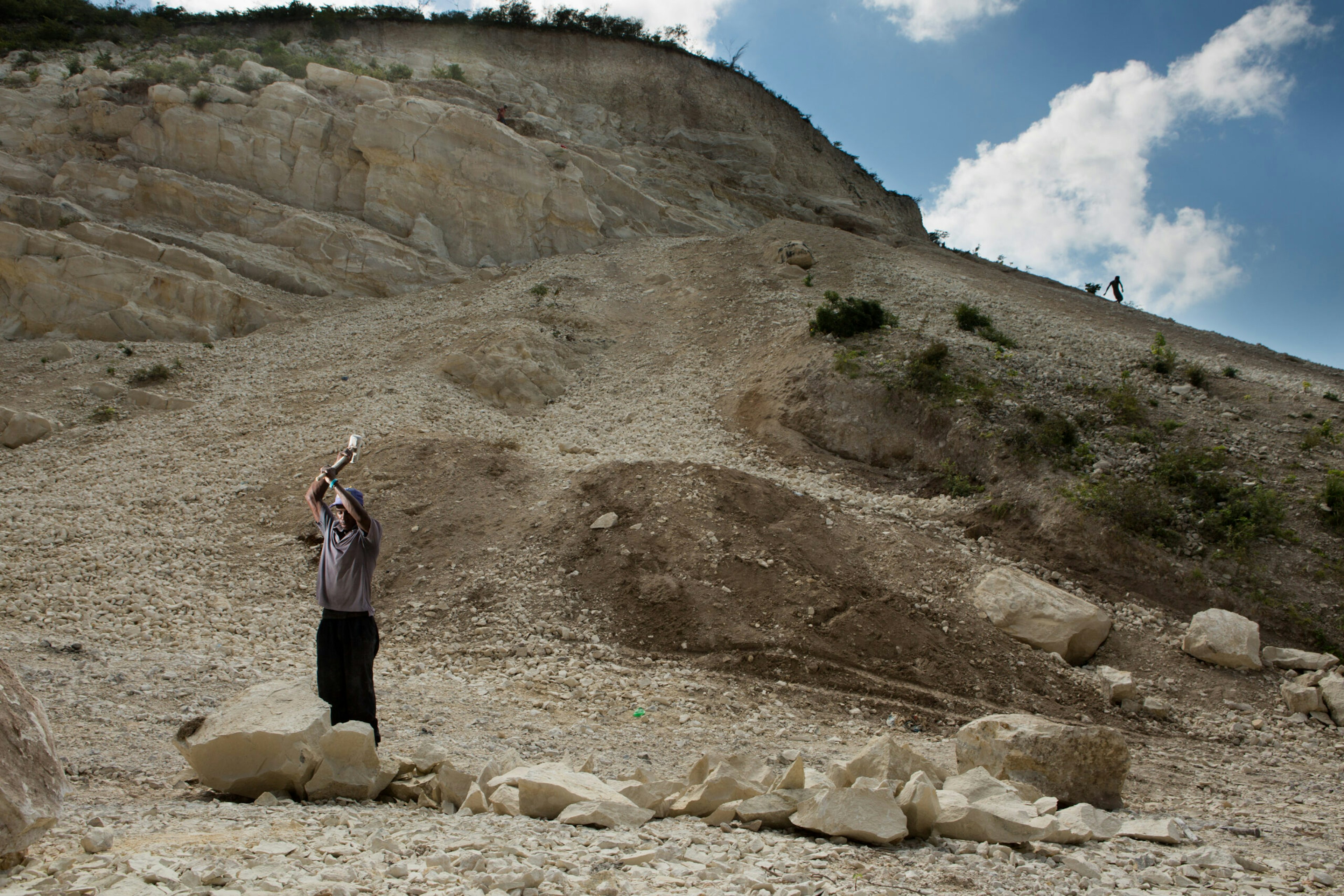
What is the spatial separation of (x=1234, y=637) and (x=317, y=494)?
26.8 ft

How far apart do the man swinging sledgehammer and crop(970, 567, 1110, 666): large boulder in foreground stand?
5.85 meters

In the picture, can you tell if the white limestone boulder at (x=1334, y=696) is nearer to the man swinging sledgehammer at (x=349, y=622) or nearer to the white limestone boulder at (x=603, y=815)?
the white limestone boulder at (x=603, y=815)

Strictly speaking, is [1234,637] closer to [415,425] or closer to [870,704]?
[870,704]

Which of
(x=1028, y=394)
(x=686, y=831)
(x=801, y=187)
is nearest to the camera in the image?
(x=686, y=831)

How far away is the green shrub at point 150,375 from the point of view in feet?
46.5

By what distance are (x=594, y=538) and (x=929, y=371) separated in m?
6.18

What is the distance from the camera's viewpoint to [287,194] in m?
→ 20.0

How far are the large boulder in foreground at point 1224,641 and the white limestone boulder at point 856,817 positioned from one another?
5589 millimetres

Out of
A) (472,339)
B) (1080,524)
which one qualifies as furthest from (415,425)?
(1080,524)

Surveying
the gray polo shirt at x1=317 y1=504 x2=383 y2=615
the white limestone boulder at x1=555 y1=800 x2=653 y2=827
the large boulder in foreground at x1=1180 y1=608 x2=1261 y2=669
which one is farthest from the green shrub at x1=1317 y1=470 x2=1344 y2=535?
the gray polo shirt at x1=317 y1=504 x2=383 y2=615

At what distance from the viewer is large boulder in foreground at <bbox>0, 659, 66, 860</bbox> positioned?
94.0 inches

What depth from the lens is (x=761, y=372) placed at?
45.0 feet

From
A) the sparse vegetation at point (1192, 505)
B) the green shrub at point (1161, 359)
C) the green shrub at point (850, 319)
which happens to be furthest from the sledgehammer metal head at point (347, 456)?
the green shrub at point (1161, 359)

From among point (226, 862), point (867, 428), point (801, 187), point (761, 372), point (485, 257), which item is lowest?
point (226, 862)
